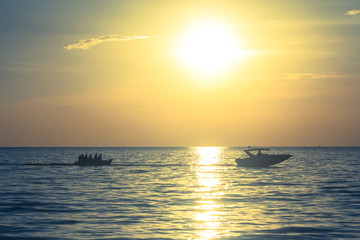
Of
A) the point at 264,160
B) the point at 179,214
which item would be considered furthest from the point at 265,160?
the point at 179,214

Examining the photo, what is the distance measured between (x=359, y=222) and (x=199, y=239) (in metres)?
12.4

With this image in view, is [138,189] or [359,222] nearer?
[359,222]

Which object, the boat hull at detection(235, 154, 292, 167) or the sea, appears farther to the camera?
the boat hull at detection(235, 154, 292, 167)

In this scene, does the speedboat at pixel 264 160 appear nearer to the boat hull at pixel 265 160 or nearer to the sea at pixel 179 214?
the boat hull at pixel 265 160

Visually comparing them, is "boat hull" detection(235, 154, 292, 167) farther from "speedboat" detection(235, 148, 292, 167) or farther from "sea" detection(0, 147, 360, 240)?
"sea" detection(0, 147, 360, 240)

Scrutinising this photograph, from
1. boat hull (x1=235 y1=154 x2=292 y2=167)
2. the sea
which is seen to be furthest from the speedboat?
the sea

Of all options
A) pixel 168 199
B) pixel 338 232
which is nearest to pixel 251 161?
pixel 168 199

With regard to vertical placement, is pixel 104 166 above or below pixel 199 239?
above

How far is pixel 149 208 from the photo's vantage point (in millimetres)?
Result: 40031

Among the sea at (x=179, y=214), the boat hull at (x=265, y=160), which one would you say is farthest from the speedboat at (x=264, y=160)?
the sea at (x=179, y=214)

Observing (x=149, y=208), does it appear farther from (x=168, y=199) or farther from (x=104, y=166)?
(x=104, y=166)

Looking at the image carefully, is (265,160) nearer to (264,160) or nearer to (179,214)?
(264,160)

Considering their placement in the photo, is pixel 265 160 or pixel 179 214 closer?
pixel 179 214

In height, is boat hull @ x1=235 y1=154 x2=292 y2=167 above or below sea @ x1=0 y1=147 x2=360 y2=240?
above
